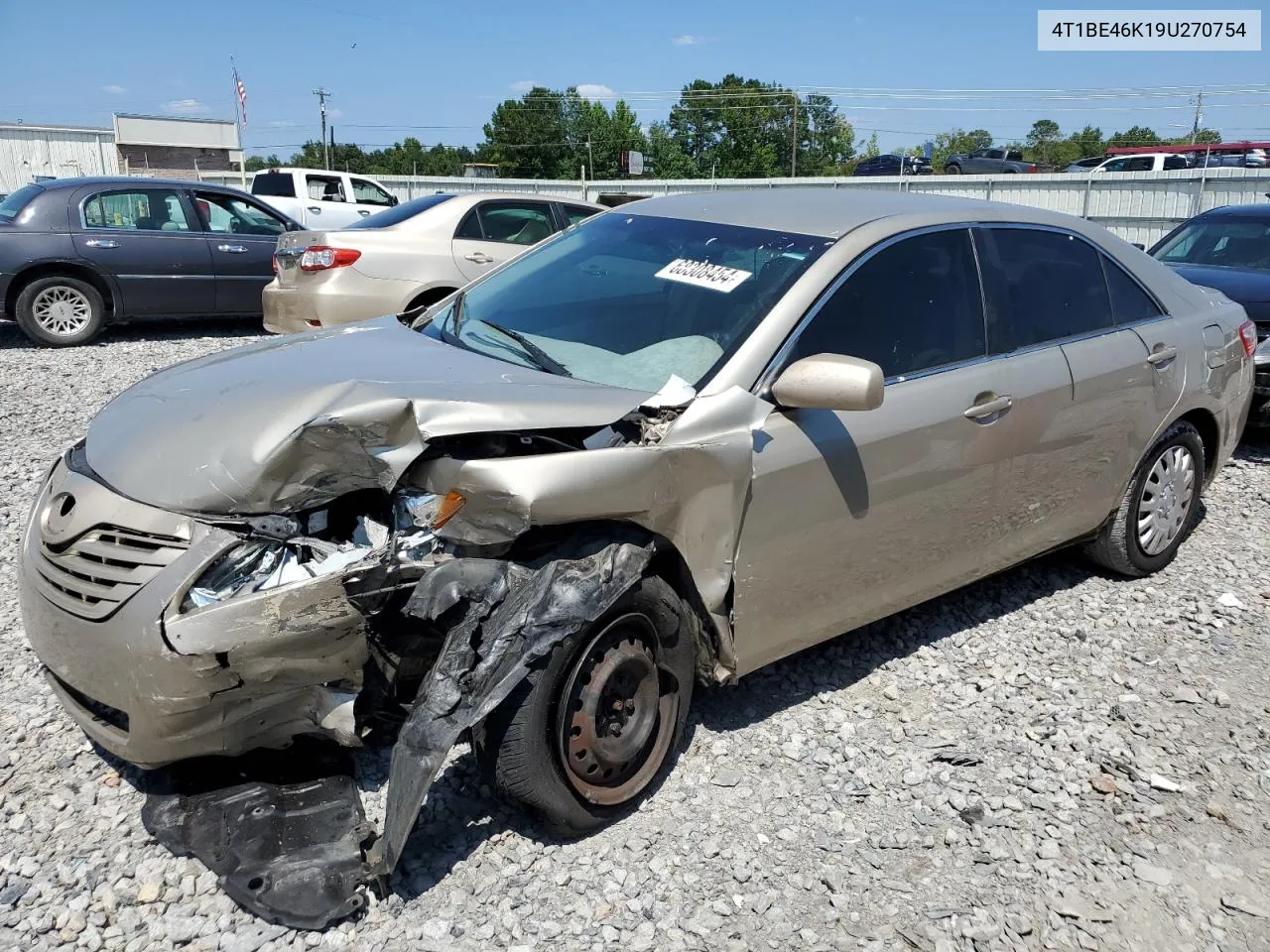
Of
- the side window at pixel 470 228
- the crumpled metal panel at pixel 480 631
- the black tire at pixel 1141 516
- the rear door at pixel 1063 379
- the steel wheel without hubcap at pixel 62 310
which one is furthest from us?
the steel wheel without hubcap at pixel 62 310

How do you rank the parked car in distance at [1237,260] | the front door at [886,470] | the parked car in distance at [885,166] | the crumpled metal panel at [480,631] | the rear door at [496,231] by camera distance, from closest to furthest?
the crumpled metal panel at [480,631] < the front door at [886,470] < the parked car in distance at [1237,260] < the rear door at [496,231] < the parked car in distance at [885,166]

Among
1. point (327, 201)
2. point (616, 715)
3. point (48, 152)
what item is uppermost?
point (48, 152)

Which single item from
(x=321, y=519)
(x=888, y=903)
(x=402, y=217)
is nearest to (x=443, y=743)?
(x=321, y=519)

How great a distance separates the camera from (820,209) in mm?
3615

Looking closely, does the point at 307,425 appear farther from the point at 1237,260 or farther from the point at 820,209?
the point at 1237,260

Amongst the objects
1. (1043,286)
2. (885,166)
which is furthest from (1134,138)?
(1043,286)

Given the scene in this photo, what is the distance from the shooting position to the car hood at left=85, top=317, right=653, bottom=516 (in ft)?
8.41

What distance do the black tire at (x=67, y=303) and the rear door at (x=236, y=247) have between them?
117 cm

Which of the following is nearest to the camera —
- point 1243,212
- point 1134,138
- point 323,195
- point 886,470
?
point 886,470

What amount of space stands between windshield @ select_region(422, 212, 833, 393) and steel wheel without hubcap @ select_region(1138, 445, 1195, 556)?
229cm

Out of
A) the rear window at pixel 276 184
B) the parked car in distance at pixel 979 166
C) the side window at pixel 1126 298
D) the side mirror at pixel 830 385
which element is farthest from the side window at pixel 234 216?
the parked car in distance at pixel 979 166

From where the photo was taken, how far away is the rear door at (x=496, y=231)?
8.64 m

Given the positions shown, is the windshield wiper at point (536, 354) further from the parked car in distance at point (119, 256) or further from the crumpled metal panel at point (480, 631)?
the parked car in distance at point (119, 256)

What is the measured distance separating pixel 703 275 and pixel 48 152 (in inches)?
1682
